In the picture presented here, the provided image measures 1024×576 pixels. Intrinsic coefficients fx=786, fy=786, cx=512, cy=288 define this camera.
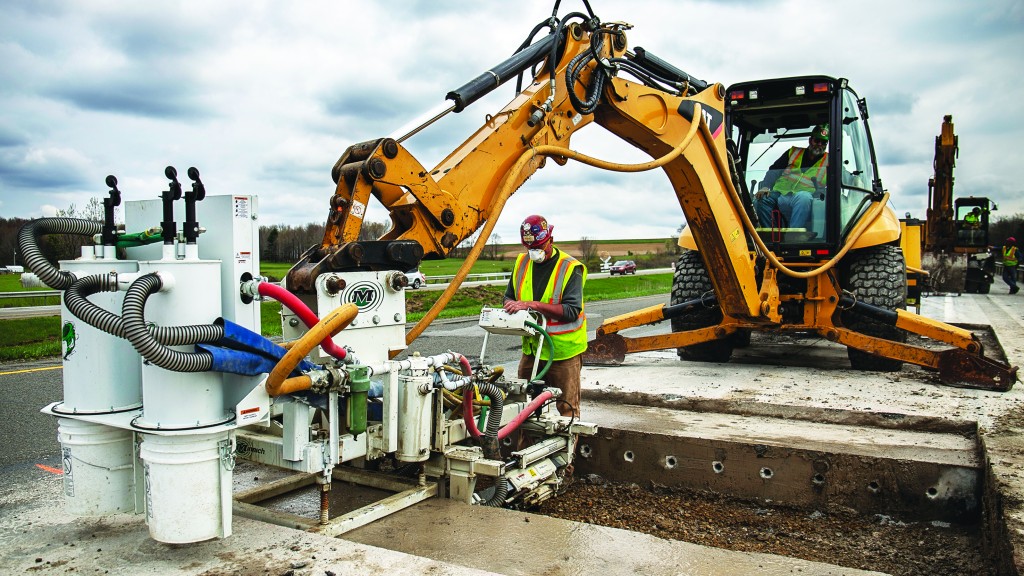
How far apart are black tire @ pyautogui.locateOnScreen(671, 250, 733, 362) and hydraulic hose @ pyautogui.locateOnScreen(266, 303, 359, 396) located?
619 cm

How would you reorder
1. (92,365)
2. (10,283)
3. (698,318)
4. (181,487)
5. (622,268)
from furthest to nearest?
1. (622,268)
2. (10,283)
3. (698,318)
4. (92,365)
5. (181,487)

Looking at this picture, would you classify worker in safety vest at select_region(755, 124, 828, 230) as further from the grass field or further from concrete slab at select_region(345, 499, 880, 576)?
the grass field

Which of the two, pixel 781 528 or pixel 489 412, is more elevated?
pixel 489 412

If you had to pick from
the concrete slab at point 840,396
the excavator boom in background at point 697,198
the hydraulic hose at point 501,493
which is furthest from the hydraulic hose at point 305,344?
the concrete slab at point 840,396

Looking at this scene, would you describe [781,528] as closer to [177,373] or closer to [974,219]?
[177,373]

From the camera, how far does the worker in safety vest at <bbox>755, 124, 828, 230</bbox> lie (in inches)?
323

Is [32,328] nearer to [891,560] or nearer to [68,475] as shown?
[68,475]

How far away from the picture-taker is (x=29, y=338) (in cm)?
1349

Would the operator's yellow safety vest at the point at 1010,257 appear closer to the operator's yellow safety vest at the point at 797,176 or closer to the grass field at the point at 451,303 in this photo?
the grass field at the point at 451,303

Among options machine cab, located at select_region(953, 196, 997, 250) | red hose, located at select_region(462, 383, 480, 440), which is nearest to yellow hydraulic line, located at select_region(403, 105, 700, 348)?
red hose, located at select_region(462, 383, 480, 440)

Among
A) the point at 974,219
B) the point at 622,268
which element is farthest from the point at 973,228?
the point at 622,268

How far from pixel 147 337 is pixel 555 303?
125 inches

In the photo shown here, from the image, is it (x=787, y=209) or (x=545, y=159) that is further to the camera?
(x=787, y=209)

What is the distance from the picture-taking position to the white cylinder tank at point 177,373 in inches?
123
